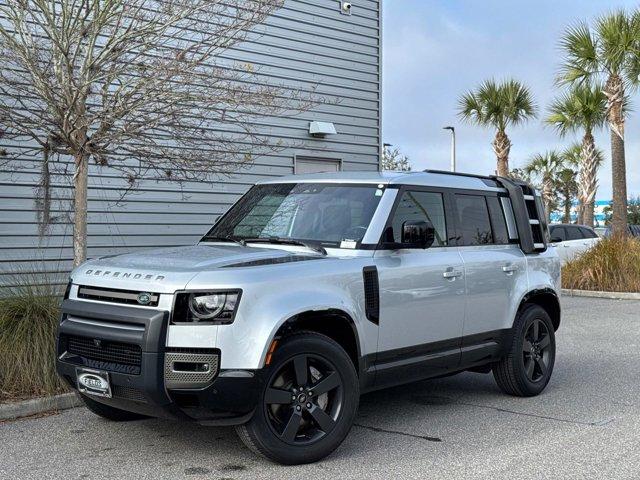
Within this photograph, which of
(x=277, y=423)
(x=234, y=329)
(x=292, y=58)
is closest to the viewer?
(x=234, y=329)

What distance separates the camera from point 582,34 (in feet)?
70.9

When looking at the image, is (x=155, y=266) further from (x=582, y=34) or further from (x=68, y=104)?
(x=582, y=34)

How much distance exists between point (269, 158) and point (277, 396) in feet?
29.4

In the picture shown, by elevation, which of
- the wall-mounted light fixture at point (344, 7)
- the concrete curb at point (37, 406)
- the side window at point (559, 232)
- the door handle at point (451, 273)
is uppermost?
the wall-mounted light fixture at point (344, 7)

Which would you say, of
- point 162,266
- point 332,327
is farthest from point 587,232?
point 162,266

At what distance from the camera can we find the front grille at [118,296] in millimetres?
4758

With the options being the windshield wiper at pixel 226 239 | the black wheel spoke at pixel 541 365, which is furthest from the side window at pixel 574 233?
the windshield wiper at pixel 226 239

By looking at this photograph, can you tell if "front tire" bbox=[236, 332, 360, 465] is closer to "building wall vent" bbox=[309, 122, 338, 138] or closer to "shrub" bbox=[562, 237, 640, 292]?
"building wall vent" bbox=[309, 122, 338, 138]

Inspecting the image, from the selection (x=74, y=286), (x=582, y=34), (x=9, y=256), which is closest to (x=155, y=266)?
(x=74, y=286)

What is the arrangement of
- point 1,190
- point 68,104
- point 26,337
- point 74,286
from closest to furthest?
point 74,286 → point 26,337 → point 68,104 → point 1,190

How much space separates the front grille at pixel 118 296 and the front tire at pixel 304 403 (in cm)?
83

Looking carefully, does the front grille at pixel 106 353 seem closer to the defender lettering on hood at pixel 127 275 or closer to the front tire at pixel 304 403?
the defender lettering on hood at pixel 127 275

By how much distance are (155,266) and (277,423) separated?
49.3 inches

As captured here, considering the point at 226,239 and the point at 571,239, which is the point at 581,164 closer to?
the point at 571,239
